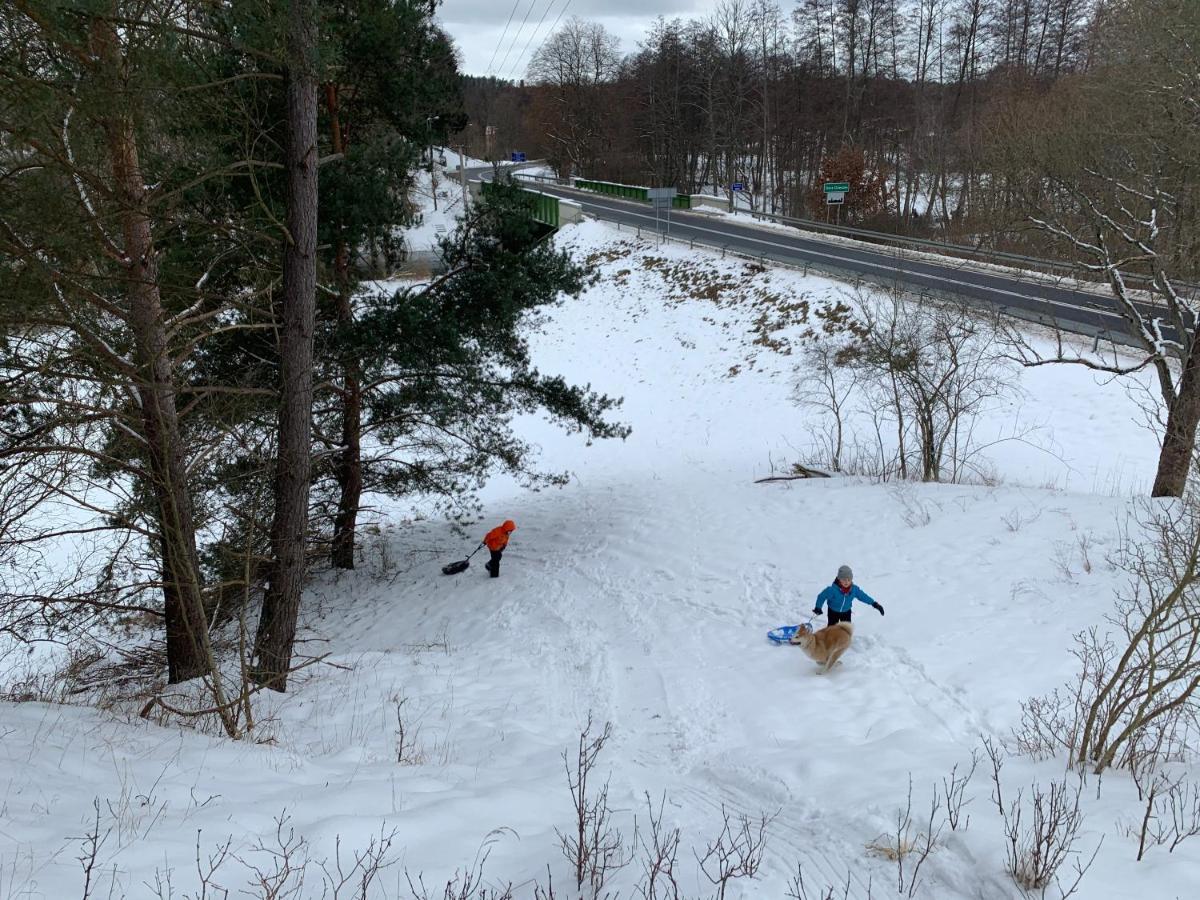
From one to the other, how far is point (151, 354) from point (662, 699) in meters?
5.63

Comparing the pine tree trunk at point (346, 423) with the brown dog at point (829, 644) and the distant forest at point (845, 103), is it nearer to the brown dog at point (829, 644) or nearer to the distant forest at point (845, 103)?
the brown dog at point (829, 644)

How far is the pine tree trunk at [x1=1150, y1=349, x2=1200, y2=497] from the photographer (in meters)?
10.7

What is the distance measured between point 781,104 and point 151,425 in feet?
162

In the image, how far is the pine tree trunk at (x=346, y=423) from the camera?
10.2 metres

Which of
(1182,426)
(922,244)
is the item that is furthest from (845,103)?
(1182,426)

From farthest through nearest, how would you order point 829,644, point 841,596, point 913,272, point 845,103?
point 845,103 → point 913,272 → point 841,596 → point 829,644

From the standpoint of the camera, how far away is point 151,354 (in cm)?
639

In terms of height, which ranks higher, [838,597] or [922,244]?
[922,244]

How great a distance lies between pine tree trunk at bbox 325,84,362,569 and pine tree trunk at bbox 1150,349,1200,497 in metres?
11.7

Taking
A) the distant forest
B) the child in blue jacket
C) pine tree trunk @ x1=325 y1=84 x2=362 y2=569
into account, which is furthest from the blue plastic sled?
the distant forest

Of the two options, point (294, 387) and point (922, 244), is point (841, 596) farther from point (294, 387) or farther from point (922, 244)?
point (922, 244)

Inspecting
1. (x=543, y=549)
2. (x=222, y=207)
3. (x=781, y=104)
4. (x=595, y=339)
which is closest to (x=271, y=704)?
(x=222, y=207)

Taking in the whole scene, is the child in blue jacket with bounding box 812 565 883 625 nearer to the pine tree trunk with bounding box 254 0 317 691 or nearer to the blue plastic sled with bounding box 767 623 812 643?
the blue plastic sled with bounding box 767 623 812 643

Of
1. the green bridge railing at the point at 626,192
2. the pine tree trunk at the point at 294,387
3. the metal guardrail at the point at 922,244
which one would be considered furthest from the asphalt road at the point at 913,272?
the pine tree trunk at the point at 294,387
